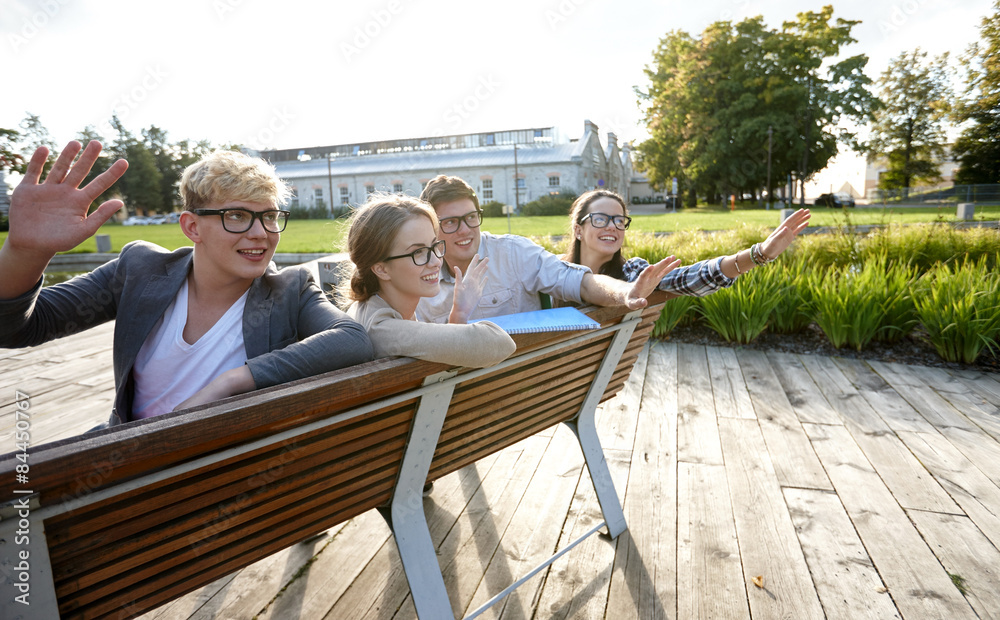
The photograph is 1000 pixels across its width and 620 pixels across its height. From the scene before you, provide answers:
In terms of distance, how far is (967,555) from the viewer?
212 cm

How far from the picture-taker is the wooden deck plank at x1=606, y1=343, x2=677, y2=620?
6.35 ft

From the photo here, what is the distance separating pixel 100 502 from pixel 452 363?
679mm

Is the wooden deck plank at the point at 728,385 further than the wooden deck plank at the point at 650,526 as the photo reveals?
Yes

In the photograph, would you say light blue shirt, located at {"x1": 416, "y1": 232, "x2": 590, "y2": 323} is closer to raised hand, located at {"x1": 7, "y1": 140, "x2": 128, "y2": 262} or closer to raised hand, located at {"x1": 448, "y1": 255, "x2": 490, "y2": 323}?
raised hand, located at {"x1": 448, "y1": 255, "x2": 490, "y2": 323}

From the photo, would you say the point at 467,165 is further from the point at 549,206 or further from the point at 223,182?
the point at 223,182

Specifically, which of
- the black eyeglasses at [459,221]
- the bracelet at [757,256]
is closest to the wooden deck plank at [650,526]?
the bracelet at [757,256]

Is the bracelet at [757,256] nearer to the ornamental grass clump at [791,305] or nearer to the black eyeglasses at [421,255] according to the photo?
the black eyeglasses at [421,255]

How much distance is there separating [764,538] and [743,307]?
290 cm

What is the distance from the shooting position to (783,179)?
37.5 meters

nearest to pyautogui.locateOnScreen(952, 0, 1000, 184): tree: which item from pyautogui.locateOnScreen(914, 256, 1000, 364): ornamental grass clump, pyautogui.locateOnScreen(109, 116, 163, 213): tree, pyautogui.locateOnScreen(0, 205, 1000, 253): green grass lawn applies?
pyautogui.locateOnScreen(0, 205, 1000, 253): green grass lawn

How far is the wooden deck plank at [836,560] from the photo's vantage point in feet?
6.14

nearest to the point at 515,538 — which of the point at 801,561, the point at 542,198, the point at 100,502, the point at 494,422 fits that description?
the point at 494,422

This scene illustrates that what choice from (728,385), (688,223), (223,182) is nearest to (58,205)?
(223,182)

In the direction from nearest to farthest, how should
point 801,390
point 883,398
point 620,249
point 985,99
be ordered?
point 620,249
point 883,398
point 801,390
point 985,99
